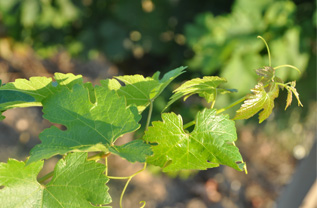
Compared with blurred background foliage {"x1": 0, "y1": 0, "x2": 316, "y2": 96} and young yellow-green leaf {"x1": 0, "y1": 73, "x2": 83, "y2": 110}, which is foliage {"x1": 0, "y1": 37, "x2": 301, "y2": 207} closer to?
young yellow-green leaf {"x1": 0, "y1": 73, "x2": 83, "y2": 110}

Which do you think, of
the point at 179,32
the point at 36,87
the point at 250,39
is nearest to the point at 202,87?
the point at 36,87

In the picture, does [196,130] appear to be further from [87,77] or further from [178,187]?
[87,77]

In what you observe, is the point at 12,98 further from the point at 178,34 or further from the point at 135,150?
the point at 178,34

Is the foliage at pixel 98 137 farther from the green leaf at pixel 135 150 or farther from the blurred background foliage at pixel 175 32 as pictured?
the blurred background foliage at pixel 175 32

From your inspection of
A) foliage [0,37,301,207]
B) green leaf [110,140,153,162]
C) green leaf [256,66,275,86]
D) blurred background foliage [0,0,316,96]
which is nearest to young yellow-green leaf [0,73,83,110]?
foliage [0,37,301,207]

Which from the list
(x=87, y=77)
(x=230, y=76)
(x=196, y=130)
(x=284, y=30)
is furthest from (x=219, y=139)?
(x=87, y=77)

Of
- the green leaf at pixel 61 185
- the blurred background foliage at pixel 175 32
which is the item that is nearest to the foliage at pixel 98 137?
the green leaf at pixel 61 185

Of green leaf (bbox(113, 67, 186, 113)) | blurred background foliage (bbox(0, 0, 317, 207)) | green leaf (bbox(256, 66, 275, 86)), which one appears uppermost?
green leaf (bbox(256, 66, 275, 86))
